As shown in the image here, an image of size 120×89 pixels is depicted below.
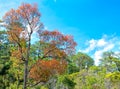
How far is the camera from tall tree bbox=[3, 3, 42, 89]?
24.6 feet

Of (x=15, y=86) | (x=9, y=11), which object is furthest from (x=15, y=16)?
(x=15, y=86)

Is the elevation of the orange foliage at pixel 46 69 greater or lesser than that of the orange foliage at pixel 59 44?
lesser

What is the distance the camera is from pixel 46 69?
25.5 ft

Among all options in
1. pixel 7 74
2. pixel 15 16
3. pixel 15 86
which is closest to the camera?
pixel 15 16

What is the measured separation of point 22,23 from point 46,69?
1564 millimetres

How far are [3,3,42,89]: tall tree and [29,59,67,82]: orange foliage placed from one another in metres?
0.34

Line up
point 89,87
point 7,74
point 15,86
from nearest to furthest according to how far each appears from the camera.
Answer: point 15,86
point 7,74
point 89,87

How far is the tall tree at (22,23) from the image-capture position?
7.50 metres

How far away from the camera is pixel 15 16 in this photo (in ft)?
24.7

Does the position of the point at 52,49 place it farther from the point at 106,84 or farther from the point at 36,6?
the point at 106,84

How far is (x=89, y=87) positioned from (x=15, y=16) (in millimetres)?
11605

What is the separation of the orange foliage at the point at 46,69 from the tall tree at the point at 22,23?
1.12 feet

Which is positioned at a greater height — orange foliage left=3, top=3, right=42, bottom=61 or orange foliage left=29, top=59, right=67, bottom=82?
orange foliage left=3, top=3, right=42, bottom=61

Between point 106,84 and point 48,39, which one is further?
point 106,84
